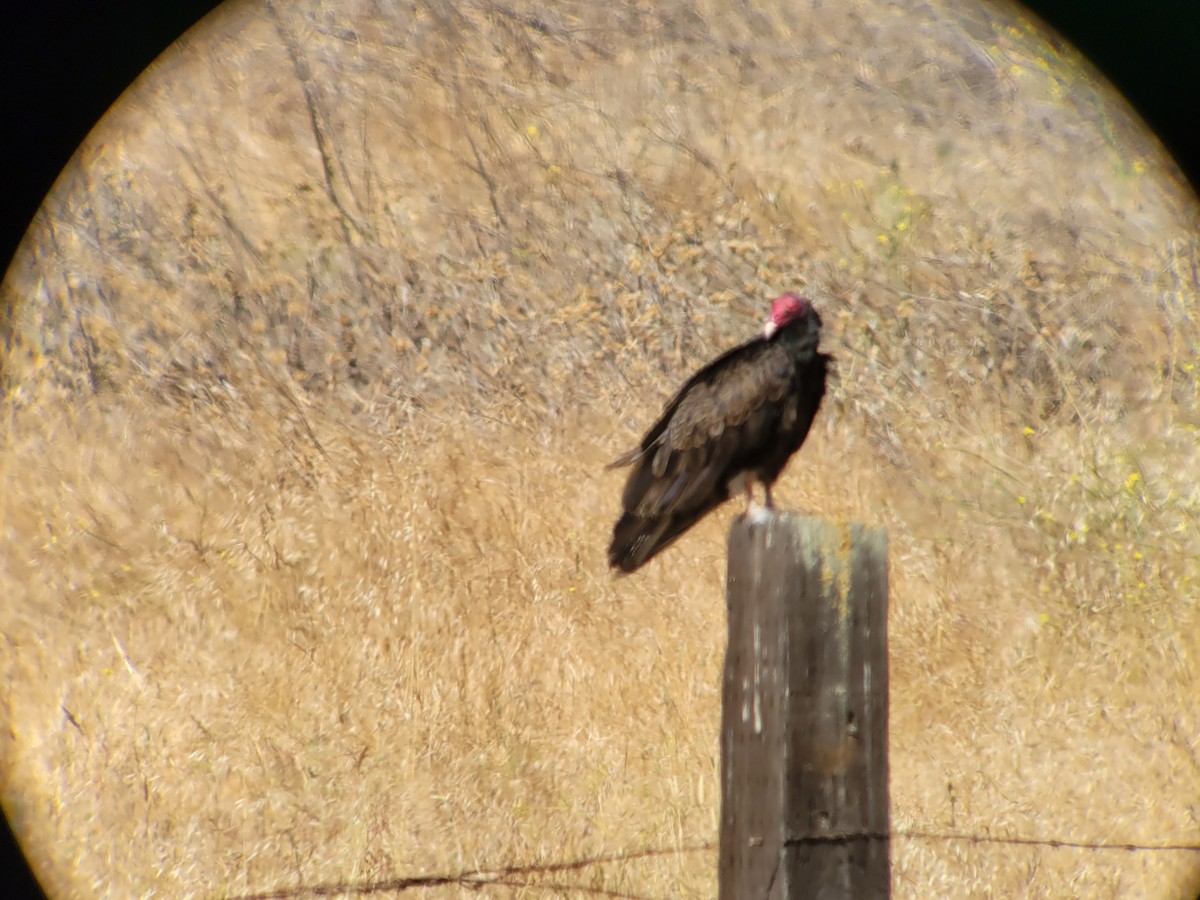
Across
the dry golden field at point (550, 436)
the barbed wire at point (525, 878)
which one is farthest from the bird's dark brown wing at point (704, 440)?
the dry golden field at point (550, 436)

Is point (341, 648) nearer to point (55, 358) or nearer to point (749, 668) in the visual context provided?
point (55, 358)

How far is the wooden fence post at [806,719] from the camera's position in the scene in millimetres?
1477

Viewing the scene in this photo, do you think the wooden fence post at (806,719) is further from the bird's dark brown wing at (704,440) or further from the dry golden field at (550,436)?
the dry golden field at (550,436)

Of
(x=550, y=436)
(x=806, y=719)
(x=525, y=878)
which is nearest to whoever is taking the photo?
(x=806, y=719)

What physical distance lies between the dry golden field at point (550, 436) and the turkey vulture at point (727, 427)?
96.0 inches

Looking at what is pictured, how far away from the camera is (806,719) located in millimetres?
1508

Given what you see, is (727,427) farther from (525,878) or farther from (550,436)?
(550,436)

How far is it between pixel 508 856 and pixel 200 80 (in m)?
6.67

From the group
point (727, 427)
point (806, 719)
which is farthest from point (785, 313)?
point (806, 719)

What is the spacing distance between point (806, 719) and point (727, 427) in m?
2.31

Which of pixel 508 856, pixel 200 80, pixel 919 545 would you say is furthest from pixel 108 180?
pixel 919 545

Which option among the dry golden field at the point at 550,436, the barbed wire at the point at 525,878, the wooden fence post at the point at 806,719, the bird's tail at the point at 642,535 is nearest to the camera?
the wooden fence post at the point at 806,719

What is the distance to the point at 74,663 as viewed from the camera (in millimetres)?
6266

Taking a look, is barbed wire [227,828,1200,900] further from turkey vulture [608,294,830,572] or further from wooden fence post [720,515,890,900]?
wooden fence post [720,515,890,900]
